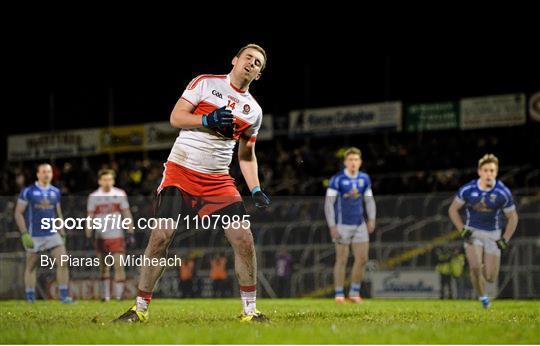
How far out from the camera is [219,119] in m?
8.27

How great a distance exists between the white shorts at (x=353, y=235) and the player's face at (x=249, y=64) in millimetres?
7825

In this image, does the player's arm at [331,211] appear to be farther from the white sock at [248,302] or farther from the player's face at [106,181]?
the white sock at [248,302]

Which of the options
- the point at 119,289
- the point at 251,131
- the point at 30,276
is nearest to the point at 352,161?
the point at 119,289

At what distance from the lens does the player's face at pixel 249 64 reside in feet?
28.6

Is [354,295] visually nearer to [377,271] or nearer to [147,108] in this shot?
[377,271]

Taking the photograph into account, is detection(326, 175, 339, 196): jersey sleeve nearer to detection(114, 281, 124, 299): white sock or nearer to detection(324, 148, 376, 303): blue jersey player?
detection(324, 148, 376, 303): blue jersey player

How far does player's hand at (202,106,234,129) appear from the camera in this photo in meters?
8.27

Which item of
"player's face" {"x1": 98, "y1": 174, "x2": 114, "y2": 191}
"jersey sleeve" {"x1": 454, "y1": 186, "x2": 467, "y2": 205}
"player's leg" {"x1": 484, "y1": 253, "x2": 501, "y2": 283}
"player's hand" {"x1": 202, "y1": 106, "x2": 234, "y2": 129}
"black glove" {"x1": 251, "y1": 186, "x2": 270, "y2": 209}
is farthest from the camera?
"player's face" {"x1": 98, "y1": 174, "x2": 114, "y2": 191}

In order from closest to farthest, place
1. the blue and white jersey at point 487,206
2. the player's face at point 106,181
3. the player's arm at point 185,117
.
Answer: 1. the player's arm at point 185,117
2. the blue and white jersey at point 487,206
3. the player's face at point 106,181

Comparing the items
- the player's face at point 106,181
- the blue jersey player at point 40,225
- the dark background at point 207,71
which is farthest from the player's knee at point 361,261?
the dark background at point 207,71

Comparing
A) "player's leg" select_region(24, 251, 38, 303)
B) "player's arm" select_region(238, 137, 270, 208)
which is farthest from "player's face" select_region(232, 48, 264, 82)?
"player's leg" select_region(24, 251, 38, 303)

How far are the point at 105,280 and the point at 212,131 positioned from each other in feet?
30.0

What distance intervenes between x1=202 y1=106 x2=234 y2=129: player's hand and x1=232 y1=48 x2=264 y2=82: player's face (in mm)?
592

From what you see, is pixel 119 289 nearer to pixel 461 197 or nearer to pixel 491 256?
pixel 461 197
